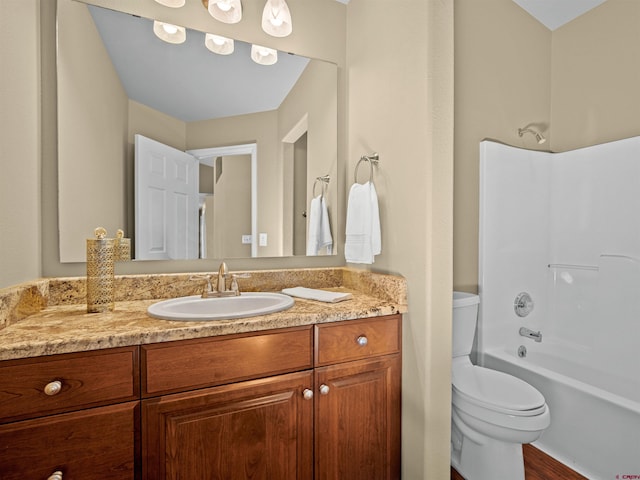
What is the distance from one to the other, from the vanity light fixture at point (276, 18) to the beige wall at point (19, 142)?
0.93 metres

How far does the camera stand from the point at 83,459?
90 cm

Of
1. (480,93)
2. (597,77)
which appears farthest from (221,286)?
(597,77)

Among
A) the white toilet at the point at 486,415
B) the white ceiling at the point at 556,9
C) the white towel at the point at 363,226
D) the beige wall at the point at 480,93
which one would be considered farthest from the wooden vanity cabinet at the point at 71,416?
the white ceiling at the point at 556,9

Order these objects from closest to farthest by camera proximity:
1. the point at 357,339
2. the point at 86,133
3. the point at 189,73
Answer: the point at 357,339 < the point at 86,133 < the point at 189,73

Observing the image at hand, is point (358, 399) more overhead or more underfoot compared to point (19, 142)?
more underfoot

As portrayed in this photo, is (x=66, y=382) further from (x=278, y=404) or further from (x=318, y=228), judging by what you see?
(x=318, y=228)

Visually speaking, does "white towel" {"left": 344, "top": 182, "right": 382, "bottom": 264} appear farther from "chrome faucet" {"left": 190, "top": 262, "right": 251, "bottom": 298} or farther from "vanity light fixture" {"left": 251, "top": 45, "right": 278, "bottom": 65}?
"vanity light fixture" {"left": 251, "top": 45, "right": 278, "bottom": 65}

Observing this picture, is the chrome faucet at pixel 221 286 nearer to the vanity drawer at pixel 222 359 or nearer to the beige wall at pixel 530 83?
the vanity drawer at pixel 222 359

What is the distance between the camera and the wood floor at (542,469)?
1.66 metres

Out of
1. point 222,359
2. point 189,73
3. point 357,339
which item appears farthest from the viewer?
point 189,73

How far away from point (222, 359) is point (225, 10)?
5.10 feet

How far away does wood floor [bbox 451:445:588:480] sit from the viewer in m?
1.66

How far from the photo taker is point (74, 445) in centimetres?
90

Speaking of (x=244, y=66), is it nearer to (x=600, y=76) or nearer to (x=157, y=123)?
(x=157, y=123)
